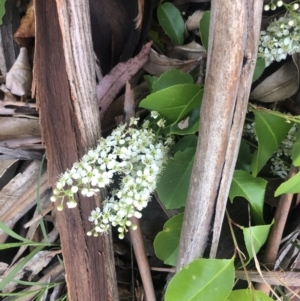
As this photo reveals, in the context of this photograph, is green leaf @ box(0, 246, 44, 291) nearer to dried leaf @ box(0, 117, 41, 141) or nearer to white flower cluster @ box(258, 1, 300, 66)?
dried leaf @ box(0, 117, 41, 141)

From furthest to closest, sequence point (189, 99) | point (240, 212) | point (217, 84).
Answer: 1. point (240, 212)
2. point (189, 99)
3. point (217, 84)

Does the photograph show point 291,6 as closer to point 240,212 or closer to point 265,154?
point 265,154

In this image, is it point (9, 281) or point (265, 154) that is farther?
point (9, 281)

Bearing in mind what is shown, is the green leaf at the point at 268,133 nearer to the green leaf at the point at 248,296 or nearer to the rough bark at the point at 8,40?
the green leaf at the point at 248,296

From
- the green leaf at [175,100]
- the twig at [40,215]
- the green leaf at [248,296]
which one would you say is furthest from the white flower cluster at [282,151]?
the twig at [40,215]

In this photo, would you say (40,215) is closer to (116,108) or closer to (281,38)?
(116,108)

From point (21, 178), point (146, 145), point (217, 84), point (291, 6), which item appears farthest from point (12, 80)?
point (291, 6)
